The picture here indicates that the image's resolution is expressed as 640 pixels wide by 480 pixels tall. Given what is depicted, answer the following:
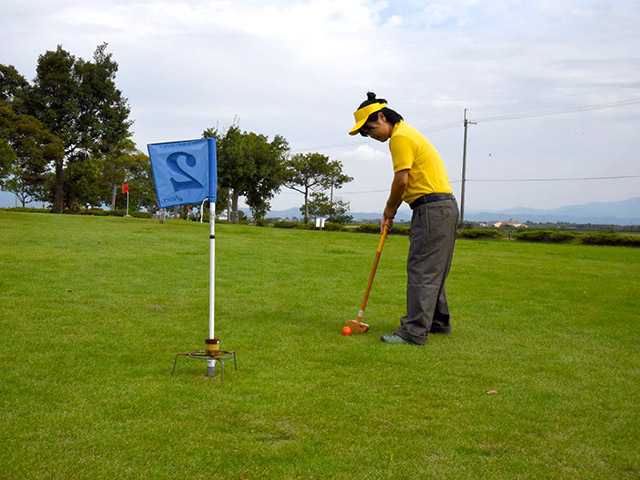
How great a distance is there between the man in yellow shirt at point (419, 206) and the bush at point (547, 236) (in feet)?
99.3

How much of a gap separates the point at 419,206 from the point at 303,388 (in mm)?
2762

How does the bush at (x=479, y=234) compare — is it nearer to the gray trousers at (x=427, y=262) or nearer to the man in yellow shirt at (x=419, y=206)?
the man in yellow shirt at (x=419, y=206)

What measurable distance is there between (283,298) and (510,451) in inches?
229

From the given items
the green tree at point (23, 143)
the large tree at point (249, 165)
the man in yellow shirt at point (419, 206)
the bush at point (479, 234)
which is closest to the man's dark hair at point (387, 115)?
the man in yellow shirt at point (419, 206)

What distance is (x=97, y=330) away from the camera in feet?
21.0

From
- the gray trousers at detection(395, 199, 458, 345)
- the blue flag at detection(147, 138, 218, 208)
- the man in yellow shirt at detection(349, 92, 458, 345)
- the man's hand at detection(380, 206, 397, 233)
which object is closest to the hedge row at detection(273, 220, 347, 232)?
the man's hand at detection(380, 206, 397, 233)

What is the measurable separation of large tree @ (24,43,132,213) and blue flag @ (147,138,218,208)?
39.1m

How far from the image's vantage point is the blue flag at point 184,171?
4914 mm

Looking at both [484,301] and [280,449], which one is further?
[484,301]

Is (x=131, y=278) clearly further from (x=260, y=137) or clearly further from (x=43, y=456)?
(x=260, y=137)

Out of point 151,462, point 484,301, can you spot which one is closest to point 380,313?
point 484,301

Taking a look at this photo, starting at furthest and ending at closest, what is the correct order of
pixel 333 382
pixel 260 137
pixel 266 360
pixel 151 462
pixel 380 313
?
pixel 260 137, pixel 380 313, pixel 266 360, pixel 333 382, pixel 151 462

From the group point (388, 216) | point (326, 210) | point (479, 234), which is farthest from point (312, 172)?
point (388, 216)

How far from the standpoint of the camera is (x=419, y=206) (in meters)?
6.55
